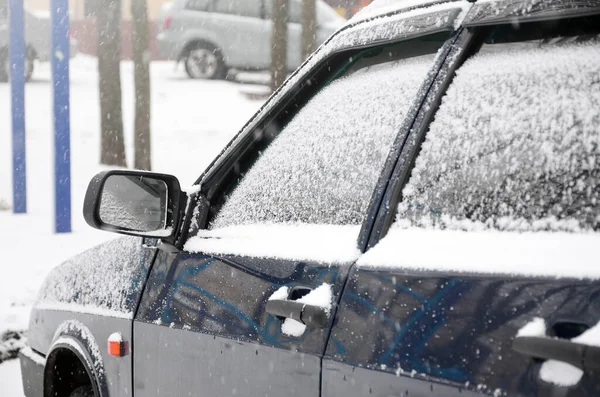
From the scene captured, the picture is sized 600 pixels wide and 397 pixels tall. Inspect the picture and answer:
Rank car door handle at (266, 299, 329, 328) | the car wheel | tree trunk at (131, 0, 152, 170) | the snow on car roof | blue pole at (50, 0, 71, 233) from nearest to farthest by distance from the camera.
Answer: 1. car door handle at (266, 299, 329, 328)
2. the snow on car roof
3. blue pole at (50, 0, 71, 233)
4. tree trunk at (131, 0, 152, 170)
5. the car wheel

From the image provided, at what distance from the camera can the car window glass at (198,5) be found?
19.0 m

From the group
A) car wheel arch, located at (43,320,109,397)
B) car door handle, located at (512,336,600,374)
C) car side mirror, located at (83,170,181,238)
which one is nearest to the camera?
car door handle, located at (512,336,600,374)

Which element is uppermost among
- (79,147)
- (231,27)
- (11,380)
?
(231,27)

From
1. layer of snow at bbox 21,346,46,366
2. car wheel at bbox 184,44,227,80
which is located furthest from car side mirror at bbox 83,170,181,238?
car wheel at bbox 184,44,227,80

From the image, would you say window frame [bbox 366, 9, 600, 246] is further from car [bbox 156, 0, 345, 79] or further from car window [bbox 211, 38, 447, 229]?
car [bbox 156, 0, 345, 79]

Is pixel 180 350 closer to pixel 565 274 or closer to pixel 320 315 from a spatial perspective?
pixel 320 315

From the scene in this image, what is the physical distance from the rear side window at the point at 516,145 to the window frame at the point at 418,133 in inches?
0.6

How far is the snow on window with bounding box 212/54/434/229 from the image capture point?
6.47 ft

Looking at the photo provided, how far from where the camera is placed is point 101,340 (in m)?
2.79

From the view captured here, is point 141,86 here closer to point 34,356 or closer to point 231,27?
point 231,27

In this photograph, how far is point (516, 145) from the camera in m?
1.62

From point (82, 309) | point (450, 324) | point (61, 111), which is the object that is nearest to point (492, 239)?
point (450, 324)

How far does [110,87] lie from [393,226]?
1171 cm

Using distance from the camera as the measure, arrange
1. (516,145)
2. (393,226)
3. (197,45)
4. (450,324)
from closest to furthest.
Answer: (450,324) < (516,145) < (393,226) < (197,45)
